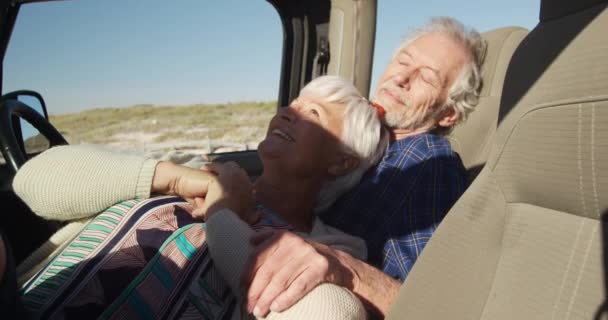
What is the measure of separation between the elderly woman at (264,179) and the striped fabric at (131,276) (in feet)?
0.17

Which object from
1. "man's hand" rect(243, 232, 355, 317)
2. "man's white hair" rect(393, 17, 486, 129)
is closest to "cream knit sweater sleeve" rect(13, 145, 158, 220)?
"man's hand" rect(243, 232, 355, 317)

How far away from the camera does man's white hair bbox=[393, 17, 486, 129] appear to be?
1.92 m

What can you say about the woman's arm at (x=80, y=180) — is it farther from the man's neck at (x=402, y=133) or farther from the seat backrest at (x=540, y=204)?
the man's neck at (x=402, y=133)

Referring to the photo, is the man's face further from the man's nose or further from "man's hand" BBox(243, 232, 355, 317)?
"man's hand" BBox(243, 232, 355, 317)

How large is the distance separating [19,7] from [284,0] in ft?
4.20

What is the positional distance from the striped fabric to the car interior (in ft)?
1.50

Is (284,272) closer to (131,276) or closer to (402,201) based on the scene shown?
(131,276)

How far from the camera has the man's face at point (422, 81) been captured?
1.92 metres

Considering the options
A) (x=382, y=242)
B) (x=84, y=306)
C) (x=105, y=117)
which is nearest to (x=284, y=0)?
(x=382, y=242)

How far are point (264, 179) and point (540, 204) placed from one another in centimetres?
99

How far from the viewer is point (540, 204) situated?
32.0 inches

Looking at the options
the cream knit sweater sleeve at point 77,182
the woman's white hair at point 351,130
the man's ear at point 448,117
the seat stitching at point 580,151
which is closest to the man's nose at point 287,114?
the woman's white hair at point 351,130

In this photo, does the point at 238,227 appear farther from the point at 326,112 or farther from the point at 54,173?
the point at 326,112

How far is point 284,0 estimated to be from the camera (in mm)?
2658
